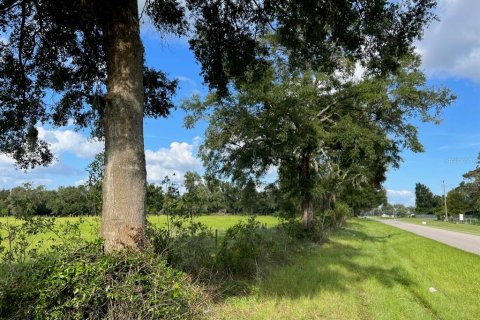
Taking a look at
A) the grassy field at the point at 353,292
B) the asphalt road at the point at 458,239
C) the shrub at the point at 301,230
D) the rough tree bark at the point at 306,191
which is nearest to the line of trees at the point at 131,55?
the grassy field at the point at 353,292

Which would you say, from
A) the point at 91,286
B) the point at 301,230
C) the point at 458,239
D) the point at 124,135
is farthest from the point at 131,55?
the point at 458,239

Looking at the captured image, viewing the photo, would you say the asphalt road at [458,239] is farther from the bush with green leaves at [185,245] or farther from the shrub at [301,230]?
the bush with green leaves at [185,245]

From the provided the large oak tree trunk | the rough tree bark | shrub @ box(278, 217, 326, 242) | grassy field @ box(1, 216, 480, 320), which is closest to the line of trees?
the large oak tree trunk

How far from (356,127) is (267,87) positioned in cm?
498

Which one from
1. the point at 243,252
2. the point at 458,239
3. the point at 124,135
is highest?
the point at 124,135

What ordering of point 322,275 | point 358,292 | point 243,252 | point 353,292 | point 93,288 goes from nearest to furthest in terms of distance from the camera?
1. point 93,288
2. point 353,292
3. point 358,292
4. point 243,252
5. point 322,275

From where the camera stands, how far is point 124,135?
6613mm

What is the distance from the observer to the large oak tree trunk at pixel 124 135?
21.1 feet

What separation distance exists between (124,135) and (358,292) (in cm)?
653

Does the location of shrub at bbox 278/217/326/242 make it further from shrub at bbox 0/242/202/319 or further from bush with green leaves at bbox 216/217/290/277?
shrub at bbox 0/242/202/319

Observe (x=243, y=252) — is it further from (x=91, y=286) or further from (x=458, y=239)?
(x=458, y=239)

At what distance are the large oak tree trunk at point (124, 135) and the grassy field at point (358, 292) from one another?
2083 mm

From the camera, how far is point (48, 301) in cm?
525

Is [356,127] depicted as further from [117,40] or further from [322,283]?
[117,40]
